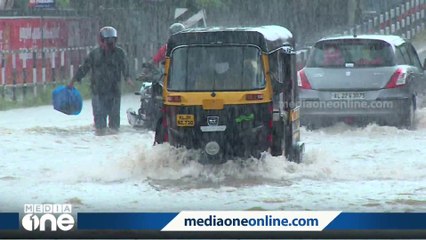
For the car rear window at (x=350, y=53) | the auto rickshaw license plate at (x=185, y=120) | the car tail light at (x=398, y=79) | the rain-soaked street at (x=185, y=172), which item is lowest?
the rain-soaked street at (x=185, y=172)

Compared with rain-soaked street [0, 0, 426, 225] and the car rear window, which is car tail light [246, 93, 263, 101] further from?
the car rear window

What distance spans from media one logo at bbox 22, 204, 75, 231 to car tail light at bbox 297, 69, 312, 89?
121 centimetres

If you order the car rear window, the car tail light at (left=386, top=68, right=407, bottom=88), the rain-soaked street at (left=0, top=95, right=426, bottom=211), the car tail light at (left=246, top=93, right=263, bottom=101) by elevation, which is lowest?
the rain-soaked street at (left=0, top=95, right=426, bottom=211)

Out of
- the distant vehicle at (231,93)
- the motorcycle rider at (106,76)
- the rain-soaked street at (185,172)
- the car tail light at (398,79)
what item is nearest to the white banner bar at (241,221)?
the rain-soaked street at (185,172)

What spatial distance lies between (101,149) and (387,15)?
1.41m

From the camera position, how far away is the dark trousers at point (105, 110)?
234 inches

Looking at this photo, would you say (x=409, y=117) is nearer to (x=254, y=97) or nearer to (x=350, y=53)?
(x=350, y=53)

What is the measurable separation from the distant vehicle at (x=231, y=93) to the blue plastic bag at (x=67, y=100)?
1.34 feet

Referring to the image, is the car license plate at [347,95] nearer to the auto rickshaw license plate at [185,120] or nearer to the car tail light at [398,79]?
the car tail light at [398,79]

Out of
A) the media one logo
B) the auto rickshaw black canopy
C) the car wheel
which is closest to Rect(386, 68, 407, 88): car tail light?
the car wheel

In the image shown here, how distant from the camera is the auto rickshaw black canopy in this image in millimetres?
5926

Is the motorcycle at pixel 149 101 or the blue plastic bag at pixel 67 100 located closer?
the blue plastic bag at pixel 67 100

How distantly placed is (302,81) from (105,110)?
35.5 inches

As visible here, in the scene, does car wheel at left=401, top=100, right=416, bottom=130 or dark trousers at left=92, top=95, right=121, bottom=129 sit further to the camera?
car wheel at left=401, top=100, right=416, bottom=130
